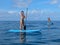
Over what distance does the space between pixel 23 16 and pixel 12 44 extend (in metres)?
7.53

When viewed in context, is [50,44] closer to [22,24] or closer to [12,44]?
[12,44]

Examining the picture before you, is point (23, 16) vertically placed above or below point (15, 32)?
above

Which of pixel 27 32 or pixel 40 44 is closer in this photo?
pixel 40 44

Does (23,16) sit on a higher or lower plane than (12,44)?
higher

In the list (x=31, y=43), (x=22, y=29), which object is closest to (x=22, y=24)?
(x=22, y=29)

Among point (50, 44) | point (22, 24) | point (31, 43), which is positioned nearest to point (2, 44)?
point (31, 43)

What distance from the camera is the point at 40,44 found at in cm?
2275

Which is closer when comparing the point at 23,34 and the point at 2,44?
the point at 2,44

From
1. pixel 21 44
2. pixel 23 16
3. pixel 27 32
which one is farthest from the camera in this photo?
pixel 27 32

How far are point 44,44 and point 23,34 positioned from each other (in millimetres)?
8493

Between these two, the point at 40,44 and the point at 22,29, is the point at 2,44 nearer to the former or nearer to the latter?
the point at 40,44

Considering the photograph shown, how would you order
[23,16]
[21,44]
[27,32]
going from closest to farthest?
1. [21,44]
2. [23,16]
3. [27,32]

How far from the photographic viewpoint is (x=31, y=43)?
23.9 metres

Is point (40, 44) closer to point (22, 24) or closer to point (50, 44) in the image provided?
point (50, 44)
